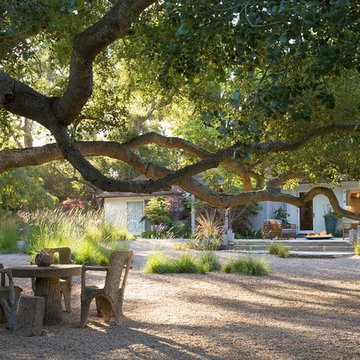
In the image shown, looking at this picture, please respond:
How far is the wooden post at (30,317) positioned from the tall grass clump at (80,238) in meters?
6.31

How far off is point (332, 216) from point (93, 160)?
17468 millimetres

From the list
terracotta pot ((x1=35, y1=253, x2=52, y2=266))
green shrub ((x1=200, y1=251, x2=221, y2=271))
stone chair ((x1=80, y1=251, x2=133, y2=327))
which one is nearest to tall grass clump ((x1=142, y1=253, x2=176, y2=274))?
green shrub ((x1=200, y1=251, x2=221, y2=271))

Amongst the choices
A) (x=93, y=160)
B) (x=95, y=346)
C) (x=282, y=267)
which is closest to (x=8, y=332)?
(x=95, y=346)

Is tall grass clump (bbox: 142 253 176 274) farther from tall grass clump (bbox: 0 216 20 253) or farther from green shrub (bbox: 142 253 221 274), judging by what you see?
tall grass clump (bbox: 0 216 20 253)

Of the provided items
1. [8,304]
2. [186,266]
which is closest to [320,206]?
[186,266]

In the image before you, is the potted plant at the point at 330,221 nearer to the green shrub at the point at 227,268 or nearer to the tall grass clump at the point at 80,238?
the tall grass clump at the point at 80,238

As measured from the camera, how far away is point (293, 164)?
10219 millimetres

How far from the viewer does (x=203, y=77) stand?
836 centimetres

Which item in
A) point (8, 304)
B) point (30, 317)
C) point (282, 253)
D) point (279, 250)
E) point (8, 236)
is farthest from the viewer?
point (8, 236)

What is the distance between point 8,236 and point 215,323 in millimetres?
12172

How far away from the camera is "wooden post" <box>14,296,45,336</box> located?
6.00m

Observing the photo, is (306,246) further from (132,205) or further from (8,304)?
(8,304)

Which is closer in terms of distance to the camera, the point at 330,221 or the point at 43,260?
the point at 43,260

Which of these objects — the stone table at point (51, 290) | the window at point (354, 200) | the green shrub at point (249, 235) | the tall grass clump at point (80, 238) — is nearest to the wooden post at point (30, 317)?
the stone table at point (51, 290)
